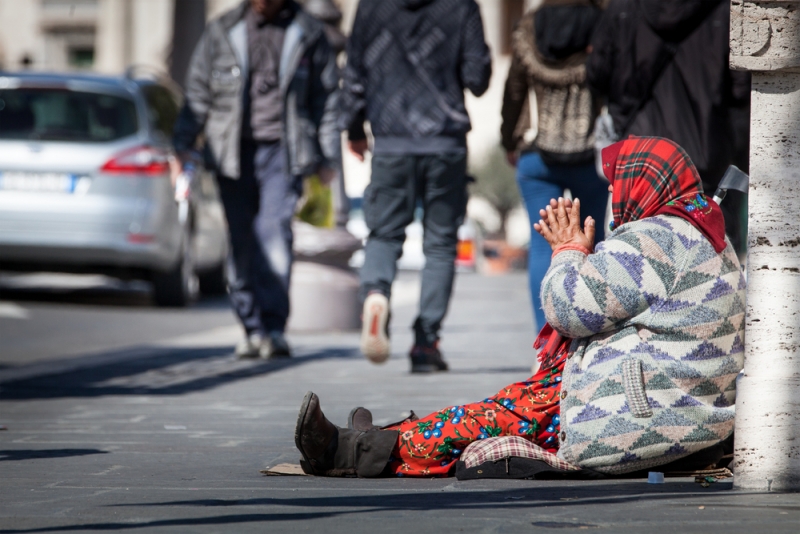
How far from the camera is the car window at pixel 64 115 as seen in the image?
10930 mm

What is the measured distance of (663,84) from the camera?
5996mm

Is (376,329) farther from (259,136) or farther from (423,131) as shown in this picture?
(259,136)

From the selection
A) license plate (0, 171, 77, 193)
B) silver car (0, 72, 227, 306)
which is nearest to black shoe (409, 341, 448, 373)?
silver car (0, 72, 227, 306)

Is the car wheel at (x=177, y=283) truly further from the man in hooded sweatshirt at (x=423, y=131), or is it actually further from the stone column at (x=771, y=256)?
the stone column at (x=771, y=256)

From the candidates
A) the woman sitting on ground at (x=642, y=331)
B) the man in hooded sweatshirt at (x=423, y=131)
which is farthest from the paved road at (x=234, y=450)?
the man in hooded sweatshirt at (x=423, y=131)

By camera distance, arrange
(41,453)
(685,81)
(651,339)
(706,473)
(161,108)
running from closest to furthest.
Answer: (651,339), (706,473), (41,453), (685,81), (161,108)

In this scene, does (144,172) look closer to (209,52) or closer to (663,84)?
(209,52)

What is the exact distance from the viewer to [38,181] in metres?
10.8

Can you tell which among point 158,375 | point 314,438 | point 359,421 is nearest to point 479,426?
point 359,421

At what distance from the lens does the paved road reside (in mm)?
3275

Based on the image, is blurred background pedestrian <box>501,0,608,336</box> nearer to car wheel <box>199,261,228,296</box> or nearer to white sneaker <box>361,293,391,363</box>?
white sneaker <box>361,293,391,363</box>

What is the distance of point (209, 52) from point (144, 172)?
2952 mm

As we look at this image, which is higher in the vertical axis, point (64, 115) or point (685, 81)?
point (685, 81)

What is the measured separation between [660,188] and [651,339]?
1.36 ft
